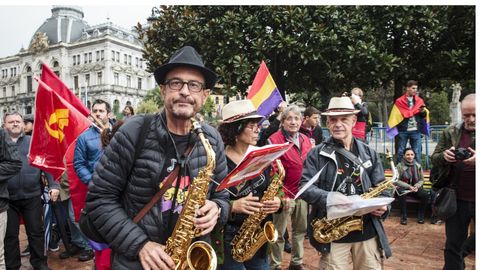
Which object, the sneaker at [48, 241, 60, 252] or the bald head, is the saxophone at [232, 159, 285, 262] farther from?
the sneaker at [48, 241, 60, 252]

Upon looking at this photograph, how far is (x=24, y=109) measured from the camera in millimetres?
81562

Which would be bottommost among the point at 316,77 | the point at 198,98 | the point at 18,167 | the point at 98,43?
the point at 18,167

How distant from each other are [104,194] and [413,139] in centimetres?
815

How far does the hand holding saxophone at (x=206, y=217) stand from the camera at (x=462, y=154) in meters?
2.51

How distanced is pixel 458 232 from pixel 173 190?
3102mm

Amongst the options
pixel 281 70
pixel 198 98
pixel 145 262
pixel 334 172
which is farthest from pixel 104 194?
pixel 281 70

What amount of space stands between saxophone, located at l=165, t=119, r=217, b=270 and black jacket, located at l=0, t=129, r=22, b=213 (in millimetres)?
2636

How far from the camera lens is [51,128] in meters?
4.64

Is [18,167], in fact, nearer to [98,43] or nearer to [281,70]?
[281,70]

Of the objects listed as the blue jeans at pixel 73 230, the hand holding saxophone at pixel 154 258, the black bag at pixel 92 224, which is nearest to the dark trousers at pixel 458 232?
the hand holding saxophone at pixel 154 258

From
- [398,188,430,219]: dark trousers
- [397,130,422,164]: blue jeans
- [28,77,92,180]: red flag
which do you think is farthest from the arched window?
[398,188,430,219]: dark trousers

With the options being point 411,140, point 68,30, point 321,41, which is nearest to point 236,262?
point 411,140

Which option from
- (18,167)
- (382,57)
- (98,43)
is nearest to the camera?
(18,167)

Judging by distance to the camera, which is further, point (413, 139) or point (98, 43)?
point (98, 43)
